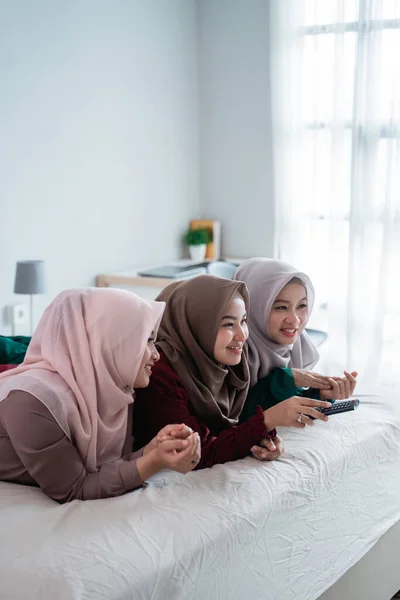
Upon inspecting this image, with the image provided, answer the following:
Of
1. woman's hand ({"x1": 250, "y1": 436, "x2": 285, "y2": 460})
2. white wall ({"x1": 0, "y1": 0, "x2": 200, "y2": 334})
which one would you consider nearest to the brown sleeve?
woman's hand ({"x1": 250, "y1": 436, "x2": 285, "y2": 460})

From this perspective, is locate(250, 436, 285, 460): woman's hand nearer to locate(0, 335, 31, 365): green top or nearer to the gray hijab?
the gray hijab

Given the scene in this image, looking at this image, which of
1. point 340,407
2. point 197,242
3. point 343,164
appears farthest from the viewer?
point 197,242

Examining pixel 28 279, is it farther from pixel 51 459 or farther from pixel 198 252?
pixel 51 459

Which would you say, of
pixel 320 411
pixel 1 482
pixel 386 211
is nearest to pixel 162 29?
pixel 386 211

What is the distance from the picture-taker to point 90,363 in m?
1.82

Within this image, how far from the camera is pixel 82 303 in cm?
187

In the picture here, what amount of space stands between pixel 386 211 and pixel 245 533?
3.06 m

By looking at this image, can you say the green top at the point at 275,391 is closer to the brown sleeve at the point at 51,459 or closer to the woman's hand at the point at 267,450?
the woman's hand at the point at 267,450

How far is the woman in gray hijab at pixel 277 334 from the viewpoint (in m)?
2.47

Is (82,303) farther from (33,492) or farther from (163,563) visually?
(163,563)

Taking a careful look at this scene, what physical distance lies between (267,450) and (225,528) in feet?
1.22

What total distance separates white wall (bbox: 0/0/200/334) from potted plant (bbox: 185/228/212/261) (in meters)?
0.11

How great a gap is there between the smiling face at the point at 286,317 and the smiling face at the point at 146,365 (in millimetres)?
673

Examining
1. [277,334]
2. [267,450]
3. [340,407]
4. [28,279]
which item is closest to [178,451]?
[267,450]
